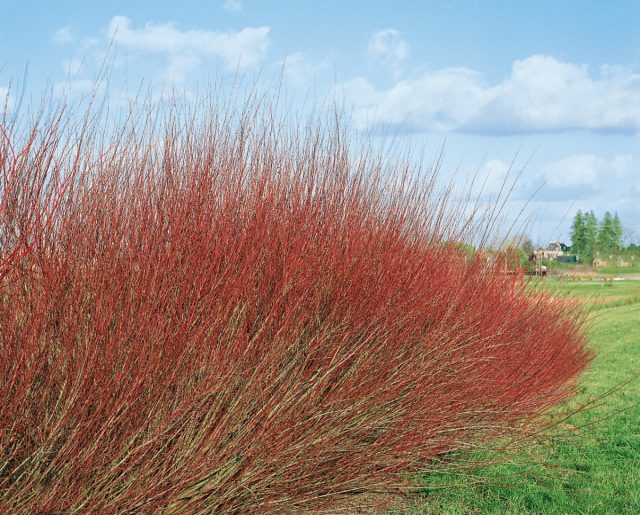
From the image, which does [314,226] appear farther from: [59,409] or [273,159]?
[59,409]

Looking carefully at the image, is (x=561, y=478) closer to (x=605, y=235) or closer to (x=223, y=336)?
(x=223, y=336)

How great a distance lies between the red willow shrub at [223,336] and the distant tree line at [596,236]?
74.9m

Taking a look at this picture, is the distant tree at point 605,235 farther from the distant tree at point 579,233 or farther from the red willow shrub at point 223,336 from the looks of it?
the red willow shrub at point 223,336

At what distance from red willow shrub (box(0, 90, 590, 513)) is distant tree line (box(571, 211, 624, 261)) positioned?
74.9 meters

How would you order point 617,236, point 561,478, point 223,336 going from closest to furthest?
point 223,336 < point 561,478 < point 617,236

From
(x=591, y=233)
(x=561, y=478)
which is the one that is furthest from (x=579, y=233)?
(x=561, y=478)

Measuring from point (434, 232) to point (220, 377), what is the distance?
8.43ft

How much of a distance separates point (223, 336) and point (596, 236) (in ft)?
Result: 271

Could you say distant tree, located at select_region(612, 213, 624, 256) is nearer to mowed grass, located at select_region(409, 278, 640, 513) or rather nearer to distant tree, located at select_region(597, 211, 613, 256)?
distant tree, located at select_region(597, 211, 613, 256)

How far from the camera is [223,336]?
3123 millimetres

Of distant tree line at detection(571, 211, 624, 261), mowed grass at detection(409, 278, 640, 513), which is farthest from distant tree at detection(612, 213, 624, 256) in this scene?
mowed grass at detection(409, 278, 640, 513)

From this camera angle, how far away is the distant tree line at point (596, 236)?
249 ft

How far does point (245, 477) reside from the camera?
3002 millimetres

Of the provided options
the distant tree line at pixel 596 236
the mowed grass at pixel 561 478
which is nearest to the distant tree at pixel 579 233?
the distant tree line at pixel 596 236
